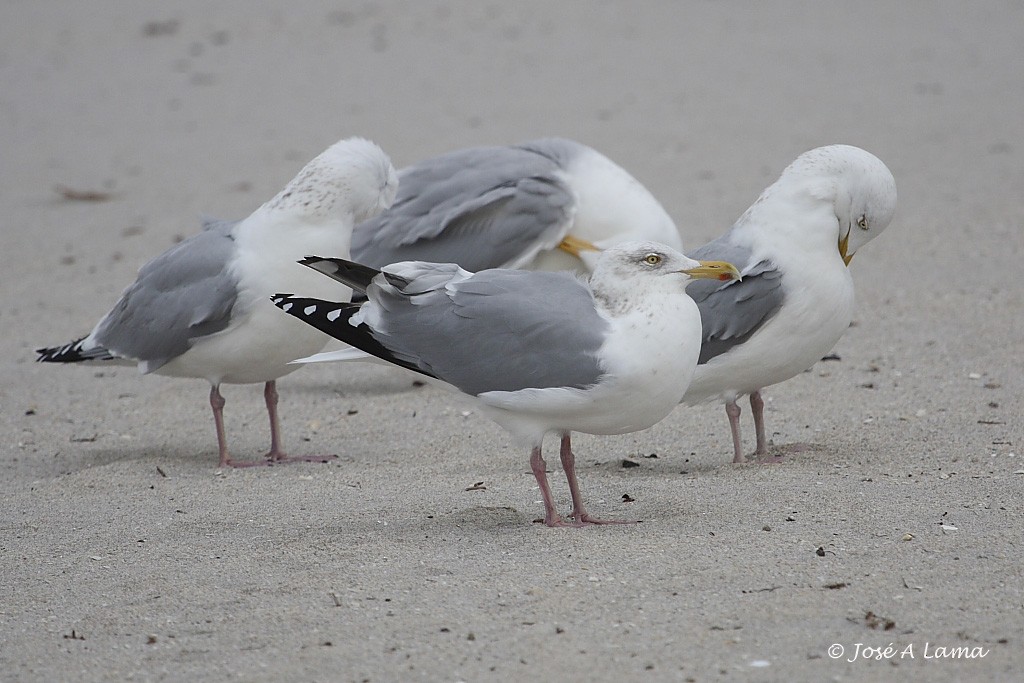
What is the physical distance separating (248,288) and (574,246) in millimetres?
1993

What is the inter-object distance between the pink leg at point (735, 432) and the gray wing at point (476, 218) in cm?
175

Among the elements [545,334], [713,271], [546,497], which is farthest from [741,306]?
[546,497]

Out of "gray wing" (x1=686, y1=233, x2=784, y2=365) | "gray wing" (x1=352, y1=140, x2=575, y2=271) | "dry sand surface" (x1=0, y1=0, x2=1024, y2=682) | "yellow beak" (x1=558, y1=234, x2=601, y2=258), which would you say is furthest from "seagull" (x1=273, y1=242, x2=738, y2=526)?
"yellow beak" (x1=558, y1=234, x2=601, y2=258)

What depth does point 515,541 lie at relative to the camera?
453 cm

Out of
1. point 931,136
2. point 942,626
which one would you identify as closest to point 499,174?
point 942,626

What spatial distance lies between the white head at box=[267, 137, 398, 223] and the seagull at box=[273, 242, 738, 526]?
0.99 metres

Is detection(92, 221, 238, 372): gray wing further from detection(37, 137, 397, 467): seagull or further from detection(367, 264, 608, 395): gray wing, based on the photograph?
detection(367, 264, 608, 395): gray wing

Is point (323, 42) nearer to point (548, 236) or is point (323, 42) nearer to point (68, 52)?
point (68, 52)

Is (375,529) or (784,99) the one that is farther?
(784,99)

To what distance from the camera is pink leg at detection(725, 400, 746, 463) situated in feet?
17.9

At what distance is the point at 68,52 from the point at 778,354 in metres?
10.9

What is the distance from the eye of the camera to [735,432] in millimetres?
5508

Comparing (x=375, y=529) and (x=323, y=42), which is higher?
(x=323, y=42)

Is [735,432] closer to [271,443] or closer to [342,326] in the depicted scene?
[342,326]
